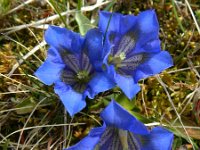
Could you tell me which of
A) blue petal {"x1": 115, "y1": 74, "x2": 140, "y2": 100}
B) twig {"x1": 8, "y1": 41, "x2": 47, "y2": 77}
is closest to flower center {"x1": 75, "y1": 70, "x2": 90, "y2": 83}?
blue petal {"x1": 115, "y1": 74, "x2": 140, "y2": 100}

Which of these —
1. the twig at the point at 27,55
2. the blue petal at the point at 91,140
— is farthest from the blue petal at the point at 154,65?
the twig at the point at 27,55

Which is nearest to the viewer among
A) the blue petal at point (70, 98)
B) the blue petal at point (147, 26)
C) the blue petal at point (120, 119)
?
the blue petal at point (120, 119)

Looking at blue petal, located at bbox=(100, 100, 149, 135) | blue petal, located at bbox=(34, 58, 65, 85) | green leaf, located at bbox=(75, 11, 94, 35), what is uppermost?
green leaf, located at bbox=(75, 11, 94, 35)

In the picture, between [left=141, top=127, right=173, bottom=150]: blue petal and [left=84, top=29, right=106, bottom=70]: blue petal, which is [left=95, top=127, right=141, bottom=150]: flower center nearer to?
[left=141, top=127, right=173, bottom=150]: blue petal

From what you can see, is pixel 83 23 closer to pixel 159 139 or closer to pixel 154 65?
pixel 154 65

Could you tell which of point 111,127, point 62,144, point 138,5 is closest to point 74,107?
point 111,127

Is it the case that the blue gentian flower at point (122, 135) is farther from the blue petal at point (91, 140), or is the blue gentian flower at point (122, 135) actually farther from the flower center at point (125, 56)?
the flower center at point (125, 56)
